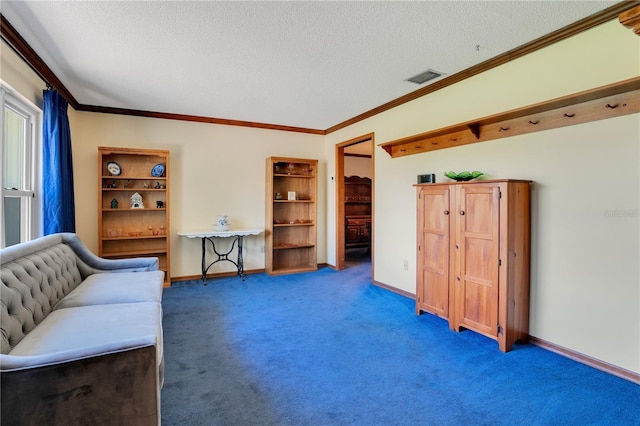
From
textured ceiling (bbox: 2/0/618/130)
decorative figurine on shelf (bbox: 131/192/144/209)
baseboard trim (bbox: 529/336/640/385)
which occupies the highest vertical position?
textured ceiling (bbox: 2/0/618/130)

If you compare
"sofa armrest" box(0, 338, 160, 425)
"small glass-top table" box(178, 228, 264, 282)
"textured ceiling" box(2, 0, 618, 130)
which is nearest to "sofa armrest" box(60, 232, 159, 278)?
"small glass-top table" box(178, 228, 264, 282)

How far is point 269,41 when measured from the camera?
104 inches

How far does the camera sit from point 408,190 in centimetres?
407

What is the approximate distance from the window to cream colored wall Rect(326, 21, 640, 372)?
413 cm

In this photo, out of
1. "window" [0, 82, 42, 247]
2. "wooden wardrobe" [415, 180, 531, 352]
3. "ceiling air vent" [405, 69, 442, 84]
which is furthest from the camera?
"ceiling air vent" [405, 69, 442, 84]

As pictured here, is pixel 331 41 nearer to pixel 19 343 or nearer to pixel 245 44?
pixel 245 44

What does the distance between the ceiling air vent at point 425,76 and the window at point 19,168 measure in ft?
11.7

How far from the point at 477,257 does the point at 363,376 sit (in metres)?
1.40

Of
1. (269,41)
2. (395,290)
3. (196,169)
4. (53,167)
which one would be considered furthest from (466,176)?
(53,167)

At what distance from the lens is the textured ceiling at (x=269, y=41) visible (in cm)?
221

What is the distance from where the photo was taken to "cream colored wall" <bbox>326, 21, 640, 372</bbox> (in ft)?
7.29

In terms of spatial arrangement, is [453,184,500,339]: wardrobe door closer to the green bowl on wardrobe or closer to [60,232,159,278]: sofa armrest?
the green bowl on wardrobe

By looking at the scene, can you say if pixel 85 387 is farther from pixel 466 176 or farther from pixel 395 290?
pixel 395 290

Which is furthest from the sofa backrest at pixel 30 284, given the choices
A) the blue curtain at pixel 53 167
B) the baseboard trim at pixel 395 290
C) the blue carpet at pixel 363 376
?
the baseboard trim at pixel 395 290
